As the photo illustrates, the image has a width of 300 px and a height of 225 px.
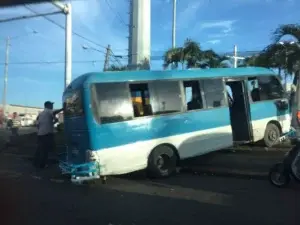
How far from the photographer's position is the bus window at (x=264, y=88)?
13.6 metres

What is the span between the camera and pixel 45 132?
13945 mm

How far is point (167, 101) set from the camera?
37.8 ft

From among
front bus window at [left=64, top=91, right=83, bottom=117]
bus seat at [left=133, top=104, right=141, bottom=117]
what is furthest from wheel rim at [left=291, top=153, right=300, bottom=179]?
front bus window at [left=64, top=91, right=83, bottom=117]

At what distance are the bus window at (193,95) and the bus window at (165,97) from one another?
29cm

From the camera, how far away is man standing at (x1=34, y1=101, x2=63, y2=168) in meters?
13.9

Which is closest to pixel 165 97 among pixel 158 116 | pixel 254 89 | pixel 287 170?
pixel 158 116

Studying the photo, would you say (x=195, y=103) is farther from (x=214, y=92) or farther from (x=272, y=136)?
(x=272, y=136)

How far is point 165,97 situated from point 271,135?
4290 mm

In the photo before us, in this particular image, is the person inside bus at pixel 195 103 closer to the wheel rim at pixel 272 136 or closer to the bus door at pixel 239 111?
the bus door at pixel 239 111

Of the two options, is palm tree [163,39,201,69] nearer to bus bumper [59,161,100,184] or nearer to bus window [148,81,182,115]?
bus window [148,81,182,115]

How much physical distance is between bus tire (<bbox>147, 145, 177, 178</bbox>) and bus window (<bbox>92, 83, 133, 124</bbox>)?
119 centimetres

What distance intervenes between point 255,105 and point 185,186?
4.59 metres

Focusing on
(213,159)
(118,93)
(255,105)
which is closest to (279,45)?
(255,105)

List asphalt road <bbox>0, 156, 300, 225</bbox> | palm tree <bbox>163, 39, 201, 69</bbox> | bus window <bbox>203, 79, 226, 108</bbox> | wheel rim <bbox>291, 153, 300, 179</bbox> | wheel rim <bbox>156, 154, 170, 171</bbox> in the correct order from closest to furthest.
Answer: asphalt road <bbox>0, 156, 300, 225</bbox> → wheel rim <bbox>291, 153, 300, 179</bbox> → wheel rim <bbox>156, 154, 170, 171</bbox> → bus window <bbox>203, 79, 226, 108</bbox> → palm tree <bbox>163, 39, 201, 69</bbox>
